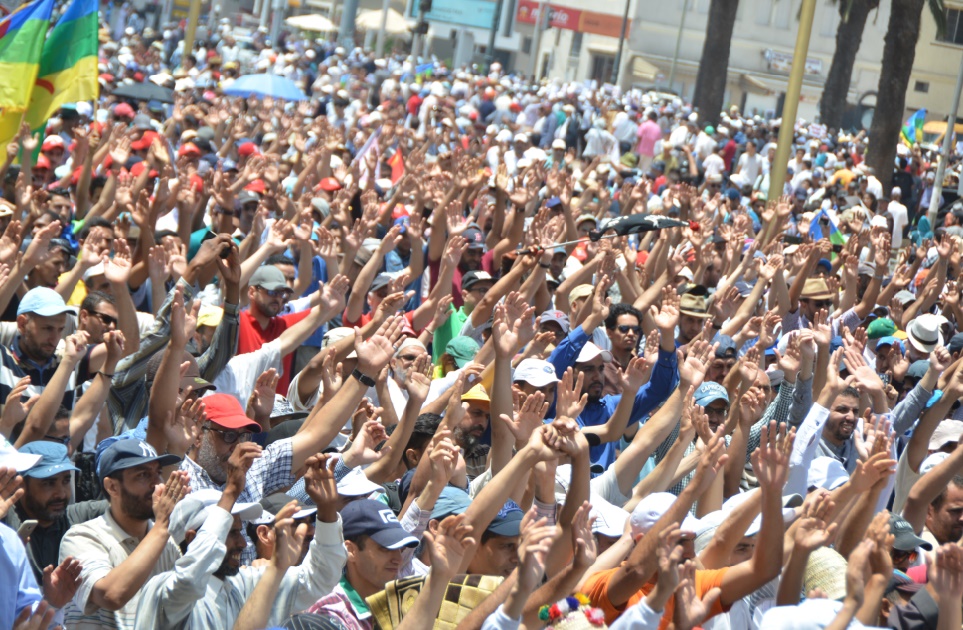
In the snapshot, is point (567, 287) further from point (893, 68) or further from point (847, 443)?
point (893, 68)

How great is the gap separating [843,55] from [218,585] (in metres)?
29.8

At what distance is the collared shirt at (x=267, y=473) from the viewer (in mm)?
5227

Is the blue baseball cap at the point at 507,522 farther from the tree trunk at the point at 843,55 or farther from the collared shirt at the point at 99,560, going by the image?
the tree trunk at the point at 843,55

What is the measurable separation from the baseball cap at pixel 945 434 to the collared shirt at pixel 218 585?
11.8ft

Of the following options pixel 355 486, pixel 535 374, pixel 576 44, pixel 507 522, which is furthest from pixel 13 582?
pixel 576 44

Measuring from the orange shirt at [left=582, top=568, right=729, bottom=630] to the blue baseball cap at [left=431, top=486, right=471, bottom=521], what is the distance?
60 centimetres

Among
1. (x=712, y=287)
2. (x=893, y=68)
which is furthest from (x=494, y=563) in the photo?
(x=893, y=68)

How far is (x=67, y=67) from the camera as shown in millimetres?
11164

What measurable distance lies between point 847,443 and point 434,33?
174ft

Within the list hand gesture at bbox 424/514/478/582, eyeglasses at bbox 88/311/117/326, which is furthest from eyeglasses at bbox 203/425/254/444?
hand gesture at bbox 424/514/478/582

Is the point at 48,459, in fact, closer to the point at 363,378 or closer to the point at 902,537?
the point at 363,378

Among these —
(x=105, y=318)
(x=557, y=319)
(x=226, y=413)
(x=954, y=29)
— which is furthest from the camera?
(x=954, y=29)

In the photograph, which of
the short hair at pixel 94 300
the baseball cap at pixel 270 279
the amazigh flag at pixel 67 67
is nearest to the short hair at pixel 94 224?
the baseball cap at pixel 270 279

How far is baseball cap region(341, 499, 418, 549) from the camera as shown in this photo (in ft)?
14.8
